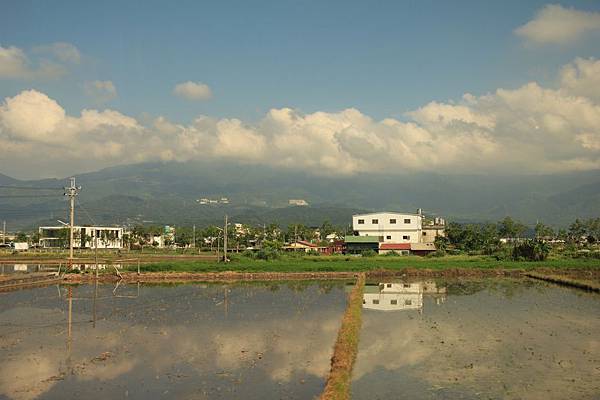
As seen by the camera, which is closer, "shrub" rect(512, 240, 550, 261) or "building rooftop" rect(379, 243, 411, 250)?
"shrub" rect(512, 240, 550, 261)

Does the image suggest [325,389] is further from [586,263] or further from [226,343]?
[586,263]

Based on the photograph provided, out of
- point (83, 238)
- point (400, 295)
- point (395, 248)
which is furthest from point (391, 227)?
point (83, 238)

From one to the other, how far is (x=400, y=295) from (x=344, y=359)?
52.2 ft

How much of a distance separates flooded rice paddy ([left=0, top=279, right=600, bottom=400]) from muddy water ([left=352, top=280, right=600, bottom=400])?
0.16 ft

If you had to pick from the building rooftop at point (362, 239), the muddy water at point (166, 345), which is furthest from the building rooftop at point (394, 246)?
the muddy water at point (166, 345)

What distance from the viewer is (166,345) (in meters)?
16.0

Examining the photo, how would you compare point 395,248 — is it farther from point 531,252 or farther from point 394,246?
point 531,252

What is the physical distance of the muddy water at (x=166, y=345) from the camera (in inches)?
466

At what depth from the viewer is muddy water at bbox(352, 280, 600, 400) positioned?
11.8 m

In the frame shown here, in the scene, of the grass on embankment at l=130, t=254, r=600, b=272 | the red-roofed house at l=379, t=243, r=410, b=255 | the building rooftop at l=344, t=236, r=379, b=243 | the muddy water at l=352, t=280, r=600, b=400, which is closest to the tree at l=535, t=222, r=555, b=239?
the red-roofed house at l=379, t=243, r=410, b=255

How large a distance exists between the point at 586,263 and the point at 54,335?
38713mm

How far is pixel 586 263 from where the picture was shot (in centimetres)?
4100

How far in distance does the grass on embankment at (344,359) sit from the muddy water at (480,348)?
287 millimetres

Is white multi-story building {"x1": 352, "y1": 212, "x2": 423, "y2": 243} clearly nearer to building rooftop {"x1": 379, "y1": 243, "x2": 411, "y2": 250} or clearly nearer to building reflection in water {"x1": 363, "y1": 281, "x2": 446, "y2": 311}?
building rooftop {"x1": 379, "y1": 243, "x2": 411, "y2": 250}
